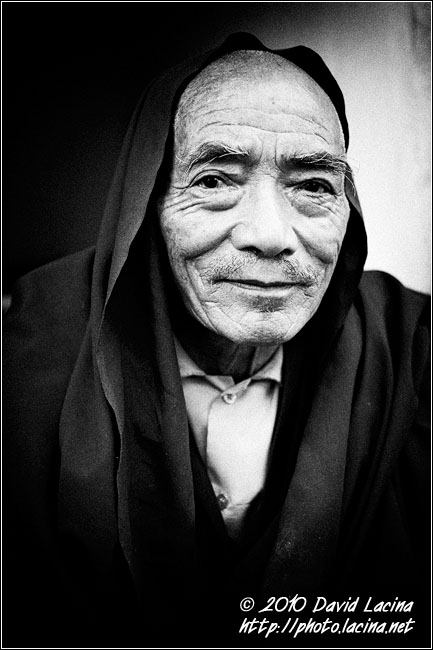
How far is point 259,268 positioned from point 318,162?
0.75ft

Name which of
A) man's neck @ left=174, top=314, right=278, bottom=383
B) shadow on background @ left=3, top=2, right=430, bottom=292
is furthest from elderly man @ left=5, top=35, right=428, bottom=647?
shadow on background @ left=3, top=2, right=430, bottom=292

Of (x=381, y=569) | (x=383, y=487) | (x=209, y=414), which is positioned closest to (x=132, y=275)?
(x=209, y=414)

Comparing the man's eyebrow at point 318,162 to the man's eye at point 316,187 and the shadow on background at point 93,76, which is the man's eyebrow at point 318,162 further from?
the shadow on background at point 93,76

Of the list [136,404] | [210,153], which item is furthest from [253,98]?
[136,404]

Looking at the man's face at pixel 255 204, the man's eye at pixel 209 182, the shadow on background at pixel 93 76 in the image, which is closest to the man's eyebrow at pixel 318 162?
the man's face at pixel 255 204

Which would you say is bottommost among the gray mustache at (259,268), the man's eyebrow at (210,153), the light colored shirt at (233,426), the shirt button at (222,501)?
the shirt button at (222,501)

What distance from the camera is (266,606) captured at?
100 cm

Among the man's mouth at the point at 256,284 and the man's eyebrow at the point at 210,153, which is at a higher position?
the man's eyebrow at the point at 210,153

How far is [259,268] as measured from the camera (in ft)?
3.04

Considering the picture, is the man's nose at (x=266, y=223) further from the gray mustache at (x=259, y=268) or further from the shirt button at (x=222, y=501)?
the shirt button at (x=222, y=501)

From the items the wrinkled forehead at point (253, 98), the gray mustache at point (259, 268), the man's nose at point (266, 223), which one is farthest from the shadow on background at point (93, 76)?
the gray mustache at point (259, 268)

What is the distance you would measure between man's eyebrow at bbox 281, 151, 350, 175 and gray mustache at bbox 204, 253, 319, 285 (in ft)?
0.56

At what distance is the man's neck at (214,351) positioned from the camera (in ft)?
3.62

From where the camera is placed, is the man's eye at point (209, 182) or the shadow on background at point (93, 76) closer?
the man's eye at point (209, 182)
